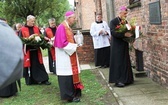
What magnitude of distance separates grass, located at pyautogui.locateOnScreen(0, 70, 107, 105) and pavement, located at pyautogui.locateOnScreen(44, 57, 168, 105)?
0.35 metres

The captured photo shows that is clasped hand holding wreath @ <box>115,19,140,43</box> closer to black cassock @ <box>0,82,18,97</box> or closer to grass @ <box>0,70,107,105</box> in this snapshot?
grass @ <box>0,70,107,105</box>

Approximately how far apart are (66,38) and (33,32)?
2.56 m

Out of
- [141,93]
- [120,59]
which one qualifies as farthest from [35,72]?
[141,93]

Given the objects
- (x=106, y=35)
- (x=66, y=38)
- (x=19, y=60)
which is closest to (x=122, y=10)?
(x=66, y=38)

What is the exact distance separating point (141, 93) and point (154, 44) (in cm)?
136

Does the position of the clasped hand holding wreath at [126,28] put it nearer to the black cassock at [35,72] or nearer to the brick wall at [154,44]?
the brick wall at [154,44]

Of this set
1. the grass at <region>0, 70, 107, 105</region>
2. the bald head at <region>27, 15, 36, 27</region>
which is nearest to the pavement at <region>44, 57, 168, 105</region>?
the grass at <region>0, 70, 107, 105</region>

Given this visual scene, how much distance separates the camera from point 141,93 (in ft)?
21.2

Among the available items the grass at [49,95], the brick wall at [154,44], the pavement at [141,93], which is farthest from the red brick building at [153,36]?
the grass at [49,95]

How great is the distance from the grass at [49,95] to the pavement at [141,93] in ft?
1.15

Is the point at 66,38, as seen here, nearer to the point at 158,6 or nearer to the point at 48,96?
the point at 48,96

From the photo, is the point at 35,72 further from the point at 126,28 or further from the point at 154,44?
the point at 154,44

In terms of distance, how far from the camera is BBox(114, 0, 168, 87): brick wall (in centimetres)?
642

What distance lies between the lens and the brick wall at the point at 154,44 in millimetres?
6418
